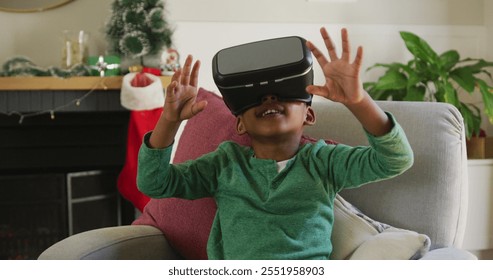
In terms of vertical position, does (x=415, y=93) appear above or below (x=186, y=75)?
below

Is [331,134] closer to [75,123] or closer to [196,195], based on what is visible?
[196,195]

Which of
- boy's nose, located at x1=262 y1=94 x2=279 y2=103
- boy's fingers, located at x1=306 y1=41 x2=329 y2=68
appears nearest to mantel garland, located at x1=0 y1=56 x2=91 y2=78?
boy's nose, located at x1=262 y1=94 x2=279 y2=103

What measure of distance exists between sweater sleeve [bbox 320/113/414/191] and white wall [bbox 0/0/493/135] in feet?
5.65

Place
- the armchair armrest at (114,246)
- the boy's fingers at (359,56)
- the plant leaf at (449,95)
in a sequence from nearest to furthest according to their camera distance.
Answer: the boy's fingers at (359,56) < the armchair armrest at (114,246) < the plant leaf at (449,95)

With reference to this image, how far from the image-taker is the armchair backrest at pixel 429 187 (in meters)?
1.27

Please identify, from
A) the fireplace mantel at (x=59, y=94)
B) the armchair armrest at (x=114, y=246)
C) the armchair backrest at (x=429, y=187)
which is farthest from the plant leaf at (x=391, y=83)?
the armchair armrest at (x=114, y=246)

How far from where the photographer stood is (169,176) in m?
1.19

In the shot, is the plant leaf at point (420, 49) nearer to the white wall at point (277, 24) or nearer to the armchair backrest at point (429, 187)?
the white wall at point (277, 24)

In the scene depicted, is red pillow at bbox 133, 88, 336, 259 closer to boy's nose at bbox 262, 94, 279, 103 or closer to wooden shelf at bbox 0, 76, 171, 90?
boy's nose at bbox 262, 94, 279, 103

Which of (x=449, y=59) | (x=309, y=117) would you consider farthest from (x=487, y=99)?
(x=309, y=117)

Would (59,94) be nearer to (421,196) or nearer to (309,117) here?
(309,117)

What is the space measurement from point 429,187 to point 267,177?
1.11ft

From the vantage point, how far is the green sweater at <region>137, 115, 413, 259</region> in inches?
44.3
